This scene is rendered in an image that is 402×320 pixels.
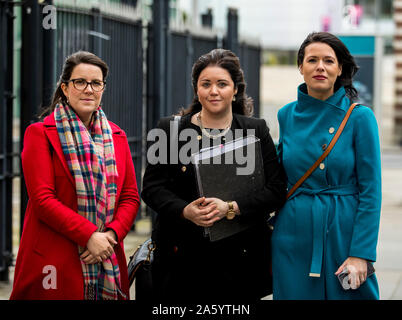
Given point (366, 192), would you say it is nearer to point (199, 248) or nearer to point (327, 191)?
point (327, 191)

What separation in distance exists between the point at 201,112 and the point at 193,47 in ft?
22.6

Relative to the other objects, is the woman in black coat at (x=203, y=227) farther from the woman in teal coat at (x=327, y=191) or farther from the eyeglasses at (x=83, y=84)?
the eyeglasses at (x=83, y=84)

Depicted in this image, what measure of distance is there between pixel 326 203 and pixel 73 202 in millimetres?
1180

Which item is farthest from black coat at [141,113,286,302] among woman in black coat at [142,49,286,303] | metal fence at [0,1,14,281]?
metal fence at [0,1,14,281]

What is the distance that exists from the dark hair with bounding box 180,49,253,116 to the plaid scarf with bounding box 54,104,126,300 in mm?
520

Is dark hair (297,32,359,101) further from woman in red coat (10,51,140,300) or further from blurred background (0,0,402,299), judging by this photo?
blurred background (0,0,402,299)

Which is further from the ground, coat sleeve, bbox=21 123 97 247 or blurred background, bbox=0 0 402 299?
blurred background, bbox=0 0 402 299

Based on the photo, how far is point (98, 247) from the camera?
3934 mm

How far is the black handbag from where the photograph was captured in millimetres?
4121

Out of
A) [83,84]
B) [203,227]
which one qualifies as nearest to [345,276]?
[203,227]

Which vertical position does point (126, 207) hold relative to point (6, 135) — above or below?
below

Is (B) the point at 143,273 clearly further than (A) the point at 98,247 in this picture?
Yes

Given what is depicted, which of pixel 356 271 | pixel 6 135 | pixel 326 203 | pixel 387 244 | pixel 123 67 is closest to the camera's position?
pixel 356 271

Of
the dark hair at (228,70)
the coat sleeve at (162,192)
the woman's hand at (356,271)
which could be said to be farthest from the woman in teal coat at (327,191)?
the coat sleeve at (162,192)
